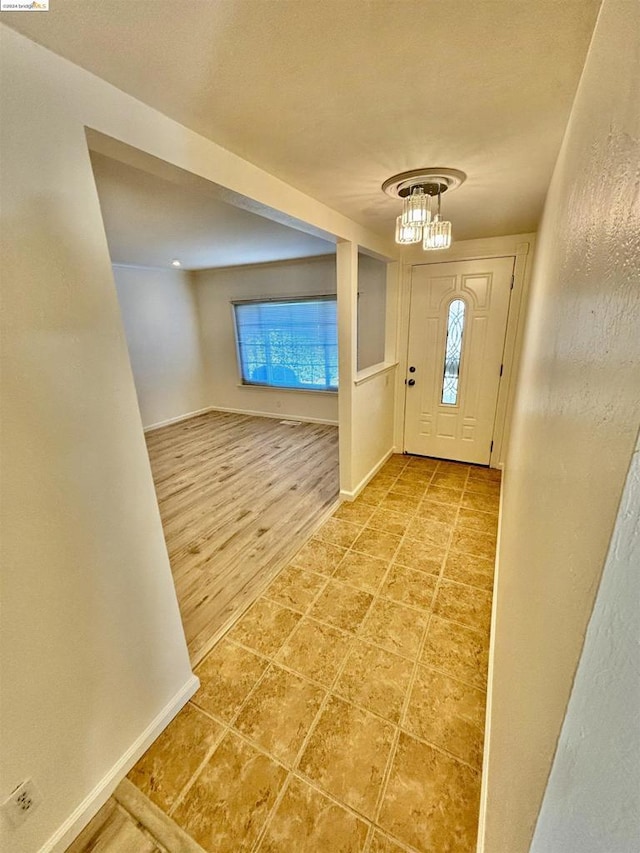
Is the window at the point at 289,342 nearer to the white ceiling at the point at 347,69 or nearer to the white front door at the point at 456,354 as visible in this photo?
the white front door at the point at 456,354

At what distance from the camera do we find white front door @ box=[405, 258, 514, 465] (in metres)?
3.23

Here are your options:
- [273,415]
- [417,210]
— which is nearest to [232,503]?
[417,210]

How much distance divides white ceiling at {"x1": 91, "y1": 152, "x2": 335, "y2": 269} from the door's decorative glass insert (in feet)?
5.21

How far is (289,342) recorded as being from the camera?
5234 millimetres

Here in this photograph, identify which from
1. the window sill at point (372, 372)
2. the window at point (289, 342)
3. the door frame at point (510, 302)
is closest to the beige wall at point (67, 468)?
the window sill at point (372, 372)

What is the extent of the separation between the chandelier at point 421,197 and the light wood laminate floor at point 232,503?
213 centimetres

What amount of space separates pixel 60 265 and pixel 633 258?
3.97ft

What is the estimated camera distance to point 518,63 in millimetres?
953

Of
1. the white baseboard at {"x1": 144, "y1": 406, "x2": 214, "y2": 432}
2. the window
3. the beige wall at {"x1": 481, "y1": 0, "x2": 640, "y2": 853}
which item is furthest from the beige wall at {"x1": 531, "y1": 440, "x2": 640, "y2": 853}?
the white baseboard at {"x1": 144, "y1": 406, "x2": 214, "y2": 432}

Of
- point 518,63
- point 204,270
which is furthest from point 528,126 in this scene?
point 204,270

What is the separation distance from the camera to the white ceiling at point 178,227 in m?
1.89

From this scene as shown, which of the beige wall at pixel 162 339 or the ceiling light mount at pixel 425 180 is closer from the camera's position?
the ceiling light mount at pixel 425 180

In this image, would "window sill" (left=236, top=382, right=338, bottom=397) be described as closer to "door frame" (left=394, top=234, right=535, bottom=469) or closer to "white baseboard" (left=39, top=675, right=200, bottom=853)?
"door frame" (left=394, top=234, right=535, bottom=469)

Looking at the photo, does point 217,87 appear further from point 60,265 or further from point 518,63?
point 518,63
